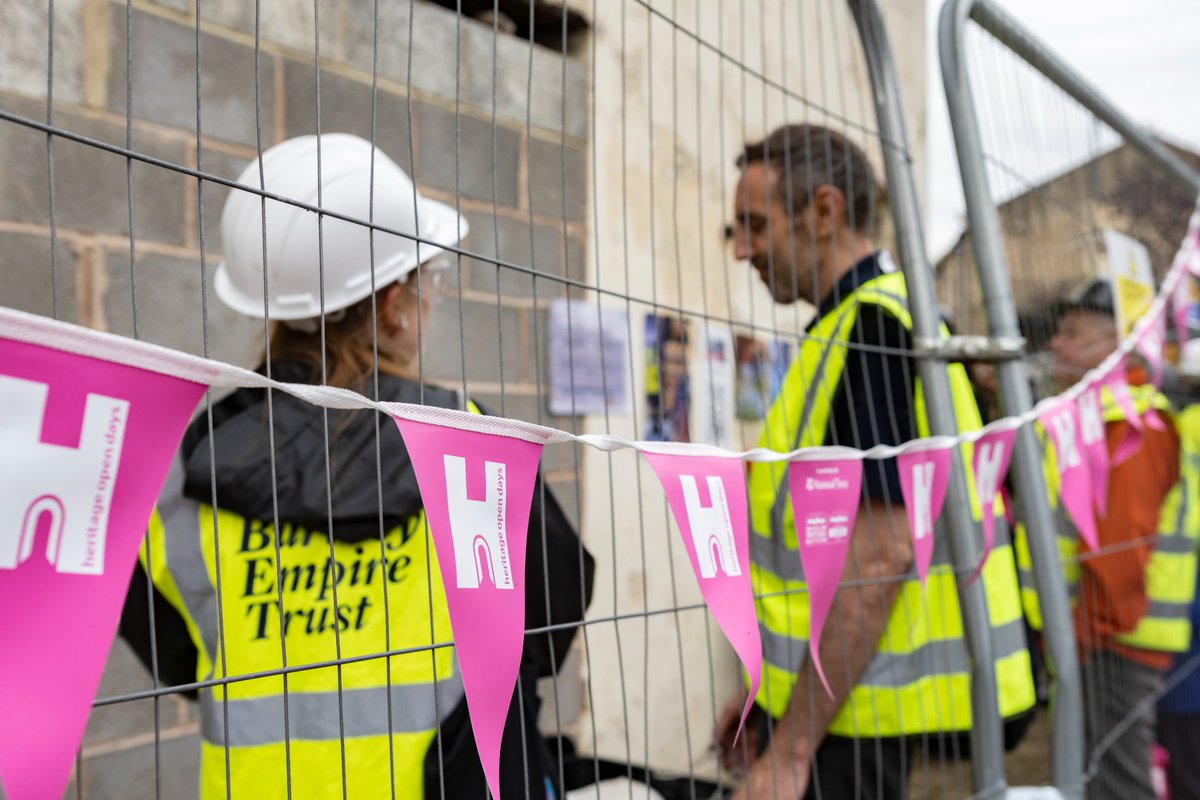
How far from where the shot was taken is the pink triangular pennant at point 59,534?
691 millimetres

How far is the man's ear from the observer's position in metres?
2.07

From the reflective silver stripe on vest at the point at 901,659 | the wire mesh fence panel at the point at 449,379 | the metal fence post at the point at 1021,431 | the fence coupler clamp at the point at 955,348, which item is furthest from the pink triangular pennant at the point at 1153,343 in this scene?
the reflective silver stripe on vest at the point at 901,659

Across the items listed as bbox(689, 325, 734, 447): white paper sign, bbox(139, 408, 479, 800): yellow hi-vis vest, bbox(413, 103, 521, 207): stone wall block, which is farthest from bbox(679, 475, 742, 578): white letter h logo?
bbox(689, 325, 734, 447): white paper sign

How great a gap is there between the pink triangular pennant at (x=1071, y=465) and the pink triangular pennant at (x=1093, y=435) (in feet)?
0.16

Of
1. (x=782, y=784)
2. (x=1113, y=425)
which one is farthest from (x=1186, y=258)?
(x=782, y=784)

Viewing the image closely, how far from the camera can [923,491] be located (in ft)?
5.79

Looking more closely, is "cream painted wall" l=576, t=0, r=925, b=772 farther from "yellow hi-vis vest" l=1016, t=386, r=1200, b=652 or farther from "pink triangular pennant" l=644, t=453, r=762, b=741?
"pink triangular pennant" l=644, t=453, r=762, b=741

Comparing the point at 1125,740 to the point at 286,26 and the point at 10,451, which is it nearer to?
the point at 286,26

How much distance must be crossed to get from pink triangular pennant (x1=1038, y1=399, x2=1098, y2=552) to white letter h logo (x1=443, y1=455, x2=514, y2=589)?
1517 millimetres

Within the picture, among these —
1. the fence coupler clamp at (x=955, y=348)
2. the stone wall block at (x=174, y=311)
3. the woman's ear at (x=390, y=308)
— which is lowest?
the fence coupler clamp at (x=955, y=348)

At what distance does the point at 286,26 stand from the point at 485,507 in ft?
6.34

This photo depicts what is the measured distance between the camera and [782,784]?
188cm

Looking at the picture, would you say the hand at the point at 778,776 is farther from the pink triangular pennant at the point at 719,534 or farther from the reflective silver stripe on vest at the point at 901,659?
the pink triangular pennant at the point at 719,534

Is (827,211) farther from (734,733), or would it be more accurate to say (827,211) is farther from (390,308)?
(734,733)
